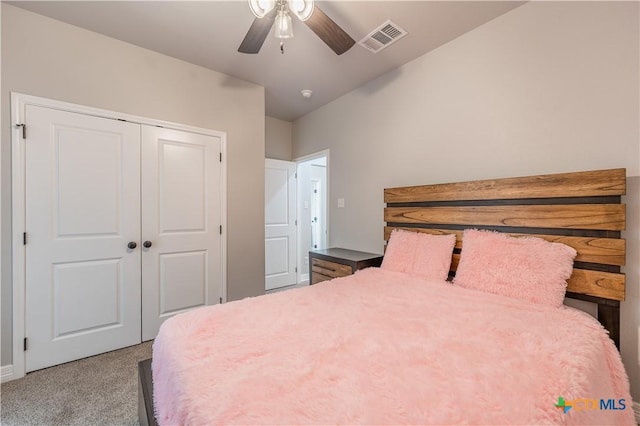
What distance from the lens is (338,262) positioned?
277cm

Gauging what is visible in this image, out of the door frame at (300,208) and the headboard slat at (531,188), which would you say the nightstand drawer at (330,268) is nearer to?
the door frame at (300,208)

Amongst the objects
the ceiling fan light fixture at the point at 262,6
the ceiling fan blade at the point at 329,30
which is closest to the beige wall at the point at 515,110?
the ceiling fan blade at the point at 329,30

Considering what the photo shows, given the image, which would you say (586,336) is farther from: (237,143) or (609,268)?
(237,143)

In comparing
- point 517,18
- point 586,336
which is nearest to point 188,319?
point 586,336

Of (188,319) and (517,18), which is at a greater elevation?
(517,18)

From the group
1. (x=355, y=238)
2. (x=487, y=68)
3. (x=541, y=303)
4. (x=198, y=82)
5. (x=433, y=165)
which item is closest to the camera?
(x=541, y=303)

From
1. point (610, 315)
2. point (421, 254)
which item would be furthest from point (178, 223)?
point (610, 315)

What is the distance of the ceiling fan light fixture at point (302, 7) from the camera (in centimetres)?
149

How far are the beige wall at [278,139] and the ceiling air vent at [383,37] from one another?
217 centimetres

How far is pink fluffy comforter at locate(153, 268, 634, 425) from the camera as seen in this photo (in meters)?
0.73

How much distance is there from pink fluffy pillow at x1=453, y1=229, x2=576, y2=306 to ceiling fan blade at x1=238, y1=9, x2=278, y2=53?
1.98m

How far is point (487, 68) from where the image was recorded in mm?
→ 2131

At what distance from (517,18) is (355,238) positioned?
236 cm

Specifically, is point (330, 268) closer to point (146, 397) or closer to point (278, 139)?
point (146, 397)
